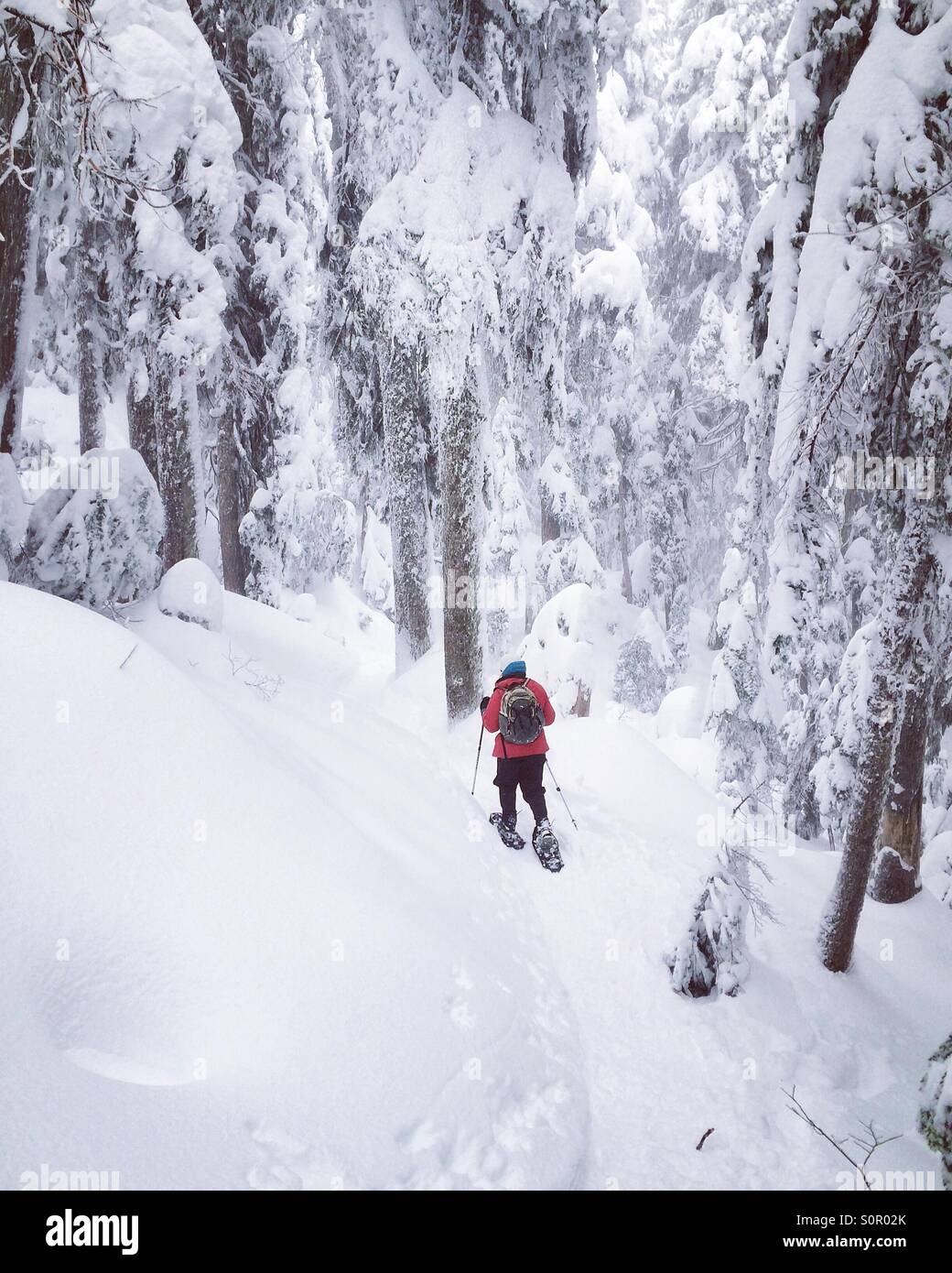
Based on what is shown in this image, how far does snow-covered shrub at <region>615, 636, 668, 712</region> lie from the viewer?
765 inches

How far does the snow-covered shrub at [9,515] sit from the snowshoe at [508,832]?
5.01 meters

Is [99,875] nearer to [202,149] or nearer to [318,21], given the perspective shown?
[202,149]

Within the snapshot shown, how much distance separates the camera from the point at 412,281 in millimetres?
9062

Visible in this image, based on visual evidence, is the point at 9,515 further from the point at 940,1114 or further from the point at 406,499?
the point at 940,1114

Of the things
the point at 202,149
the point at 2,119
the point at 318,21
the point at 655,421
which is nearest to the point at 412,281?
Result: the point at 202,149

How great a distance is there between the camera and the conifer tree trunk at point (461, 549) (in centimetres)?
943

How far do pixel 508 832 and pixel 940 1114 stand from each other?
3.96 metres

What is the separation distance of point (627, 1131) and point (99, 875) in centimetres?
314

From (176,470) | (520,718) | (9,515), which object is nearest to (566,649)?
(520,718)

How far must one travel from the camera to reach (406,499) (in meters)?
11.1

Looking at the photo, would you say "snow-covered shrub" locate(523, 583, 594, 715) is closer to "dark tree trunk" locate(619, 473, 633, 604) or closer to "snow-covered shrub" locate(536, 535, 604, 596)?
"snow-covered shrub" locate(536, 535, 604, 596)

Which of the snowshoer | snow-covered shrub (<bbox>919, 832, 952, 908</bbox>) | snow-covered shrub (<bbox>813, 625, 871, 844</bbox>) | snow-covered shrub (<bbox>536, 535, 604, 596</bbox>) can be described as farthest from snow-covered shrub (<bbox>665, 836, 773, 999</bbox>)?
snow-covered shrub (<bbox>536, 535, 604, 596</bbox>)

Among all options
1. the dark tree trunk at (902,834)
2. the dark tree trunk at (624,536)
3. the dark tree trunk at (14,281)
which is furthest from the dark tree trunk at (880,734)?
the dark tree trunk at (624,536)
